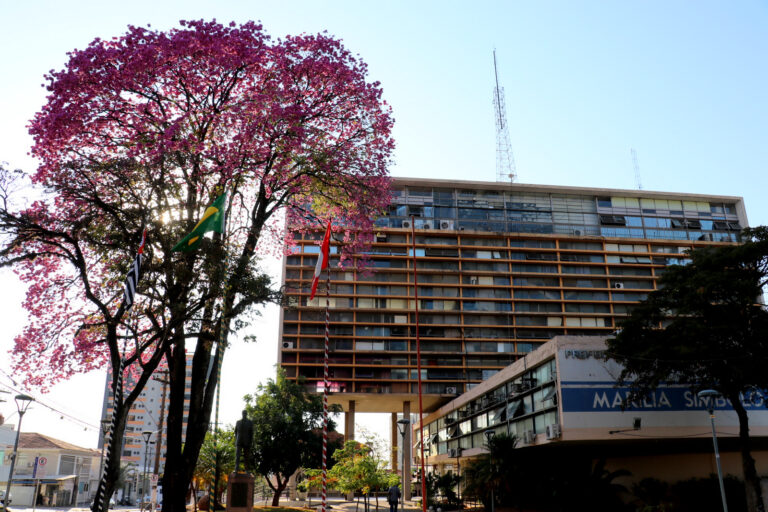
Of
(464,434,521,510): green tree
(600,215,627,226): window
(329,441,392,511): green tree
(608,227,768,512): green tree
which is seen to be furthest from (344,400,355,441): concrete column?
(608,227,768,512): green tree

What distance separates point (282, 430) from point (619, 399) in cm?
2567

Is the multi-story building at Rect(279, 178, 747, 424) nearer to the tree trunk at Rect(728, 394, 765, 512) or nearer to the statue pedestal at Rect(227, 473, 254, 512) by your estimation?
the tree trunk at Rect(728, 394, 765, 512)

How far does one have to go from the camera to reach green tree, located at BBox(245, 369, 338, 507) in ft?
146

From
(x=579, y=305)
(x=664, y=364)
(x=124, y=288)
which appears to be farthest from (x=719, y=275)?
(x=579, y=305)

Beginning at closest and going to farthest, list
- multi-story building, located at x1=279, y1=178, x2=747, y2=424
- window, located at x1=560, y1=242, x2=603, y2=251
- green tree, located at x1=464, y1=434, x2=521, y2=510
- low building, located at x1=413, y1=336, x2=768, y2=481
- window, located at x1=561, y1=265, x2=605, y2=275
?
1. low building, located at x1=413, y1=336, x2=768, y2=481
2. green tree, located at x1=464, y1=434, x2=521, y2=510
3. multi-story building, located at x1=279, y1=178, x2=747, y2=424
4. window, located at x1=561, y1=265, x2=605, y2=275
5. window, located at x1=560, y1=242, x2=603, y2=251

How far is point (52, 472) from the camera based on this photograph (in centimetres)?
6944

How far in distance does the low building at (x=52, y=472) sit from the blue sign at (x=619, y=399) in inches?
2030

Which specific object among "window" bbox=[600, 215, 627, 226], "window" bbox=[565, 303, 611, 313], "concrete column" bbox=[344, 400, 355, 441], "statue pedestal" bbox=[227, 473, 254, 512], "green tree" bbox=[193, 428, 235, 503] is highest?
"window" bbox=[600, 215, 627, 226]

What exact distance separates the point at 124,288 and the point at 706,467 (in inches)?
1220

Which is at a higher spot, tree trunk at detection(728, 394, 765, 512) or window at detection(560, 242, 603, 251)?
window at detection(560, 242, 603, 251)

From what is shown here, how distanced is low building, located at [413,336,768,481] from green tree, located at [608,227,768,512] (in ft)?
4.77

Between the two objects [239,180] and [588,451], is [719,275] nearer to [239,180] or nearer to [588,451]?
[588,451]

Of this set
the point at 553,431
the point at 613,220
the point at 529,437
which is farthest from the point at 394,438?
the point at 553,431

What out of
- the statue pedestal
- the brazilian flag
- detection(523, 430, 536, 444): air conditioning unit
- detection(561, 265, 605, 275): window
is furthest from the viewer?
detection(561, 265, 605, 275): window
